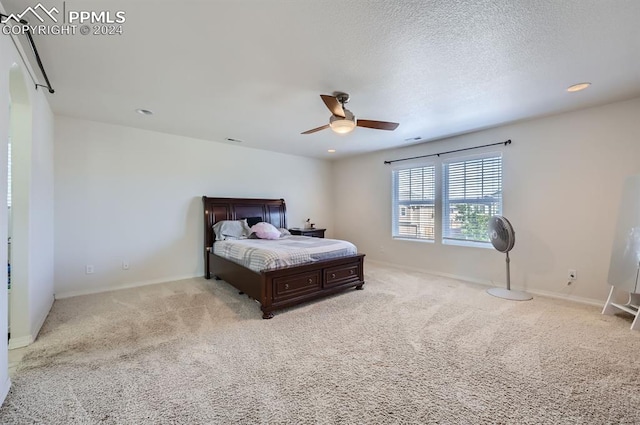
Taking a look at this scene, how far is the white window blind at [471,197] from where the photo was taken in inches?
158

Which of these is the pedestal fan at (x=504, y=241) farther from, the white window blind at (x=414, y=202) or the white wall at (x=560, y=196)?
the white window blind at (x=414, y=202)

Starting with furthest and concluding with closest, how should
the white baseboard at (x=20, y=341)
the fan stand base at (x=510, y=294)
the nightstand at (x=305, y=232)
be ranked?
the nightstand at (x=305, y=232) → the fan stand base at (x=510, y=294) → the white baseboard at (x=20, y=341)

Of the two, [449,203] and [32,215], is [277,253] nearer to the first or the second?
[32,215]

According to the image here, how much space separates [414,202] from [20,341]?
5.34 metres

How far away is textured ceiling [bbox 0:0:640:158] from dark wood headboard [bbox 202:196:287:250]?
1.57 m

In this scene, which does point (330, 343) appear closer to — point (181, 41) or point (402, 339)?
point (402, 339)

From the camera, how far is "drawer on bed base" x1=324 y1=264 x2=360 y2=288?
11.3 ft

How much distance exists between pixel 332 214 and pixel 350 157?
1.47 metres

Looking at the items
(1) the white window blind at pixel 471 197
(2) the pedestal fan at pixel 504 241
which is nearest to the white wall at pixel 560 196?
(1) the white window blind at pixel 471 197

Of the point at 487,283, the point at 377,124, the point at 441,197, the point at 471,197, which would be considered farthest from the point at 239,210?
the point at 487,283

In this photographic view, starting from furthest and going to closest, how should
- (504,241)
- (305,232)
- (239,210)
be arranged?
(305,232) < (239,210) < (504,241)

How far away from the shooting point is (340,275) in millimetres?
3596

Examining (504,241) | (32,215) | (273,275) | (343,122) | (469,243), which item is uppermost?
(343,122)

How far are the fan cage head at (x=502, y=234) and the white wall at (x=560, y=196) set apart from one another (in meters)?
0.40
